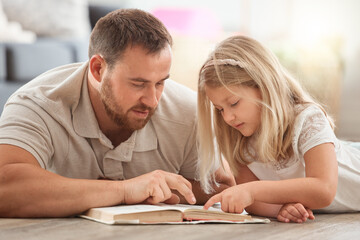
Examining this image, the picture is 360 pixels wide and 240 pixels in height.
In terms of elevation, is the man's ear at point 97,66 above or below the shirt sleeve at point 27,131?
above

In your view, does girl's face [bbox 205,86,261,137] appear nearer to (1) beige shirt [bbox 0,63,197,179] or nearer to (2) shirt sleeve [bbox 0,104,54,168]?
(1) beige shirt [bbox 0,63,197,179]

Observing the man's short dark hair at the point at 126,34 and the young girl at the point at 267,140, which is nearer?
the young girl at the point at 267,140

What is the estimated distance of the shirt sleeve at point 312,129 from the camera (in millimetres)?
1494

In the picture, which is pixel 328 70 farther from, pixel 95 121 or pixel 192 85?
pixel 95 121

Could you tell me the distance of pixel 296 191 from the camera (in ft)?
4.67

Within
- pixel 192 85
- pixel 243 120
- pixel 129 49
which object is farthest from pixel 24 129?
pixel 192 85

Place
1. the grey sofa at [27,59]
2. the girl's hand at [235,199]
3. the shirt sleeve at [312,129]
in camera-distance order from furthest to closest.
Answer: the grey sofa at [27,59] < the shirt sleeve at [312,129] < the girl's hand at [235,199]

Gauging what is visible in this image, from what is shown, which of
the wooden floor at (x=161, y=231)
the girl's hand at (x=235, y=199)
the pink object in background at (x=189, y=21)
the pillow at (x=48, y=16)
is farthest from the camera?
the pink object in background at (x=189, y=21)

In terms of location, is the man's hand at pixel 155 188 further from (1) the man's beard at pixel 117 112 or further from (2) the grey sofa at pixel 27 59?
(2) the grey sofa at pixel 27 59

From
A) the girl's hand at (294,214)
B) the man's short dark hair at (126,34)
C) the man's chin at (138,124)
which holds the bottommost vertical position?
the girl's hand at (294,214)

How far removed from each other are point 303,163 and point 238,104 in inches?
10.3

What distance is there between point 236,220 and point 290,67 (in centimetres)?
289

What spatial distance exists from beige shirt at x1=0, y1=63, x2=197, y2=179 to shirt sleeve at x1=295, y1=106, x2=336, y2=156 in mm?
405

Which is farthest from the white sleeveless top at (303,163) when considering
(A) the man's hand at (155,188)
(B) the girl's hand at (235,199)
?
(A) the man's hand at (155,188)
